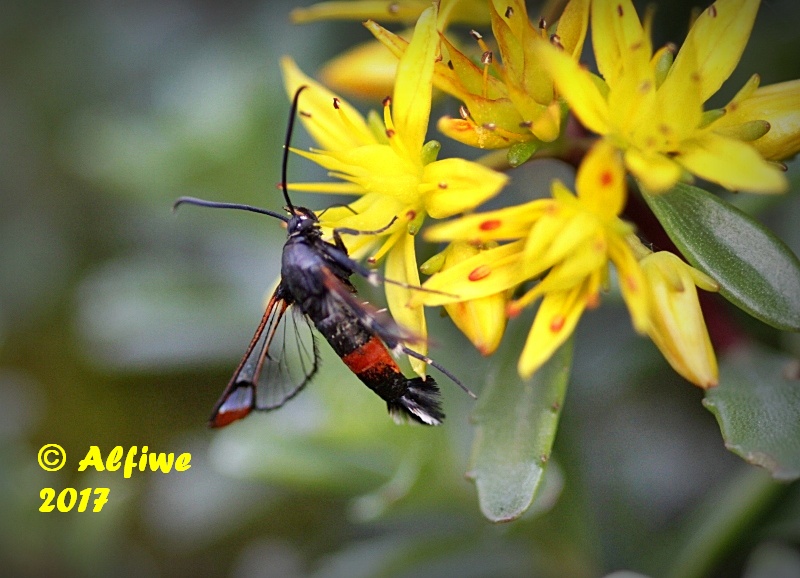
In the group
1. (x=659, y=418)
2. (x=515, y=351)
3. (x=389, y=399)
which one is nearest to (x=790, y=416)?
(x=515, y=351)

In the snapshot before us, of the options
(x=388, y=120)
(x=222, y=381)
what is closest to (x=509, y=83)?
(x=388, y=120)

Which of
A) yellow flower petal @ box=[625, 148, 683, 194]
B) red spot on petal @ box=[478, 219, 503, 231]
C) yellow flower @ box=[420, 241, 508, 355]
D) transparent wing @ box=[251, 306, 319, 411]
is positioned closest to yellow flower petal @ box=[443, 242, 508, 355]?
yellow flower @ box=[420, 241, 508, 355]

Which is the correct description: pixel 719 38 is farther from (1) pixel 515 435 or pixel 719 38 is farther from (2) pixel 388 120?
(1) pixel 515 435

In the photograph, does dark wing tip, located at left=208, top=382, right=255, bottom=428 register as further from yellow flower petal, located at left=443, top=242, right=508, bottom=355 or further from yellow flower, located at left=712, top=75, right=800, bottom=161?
yellow flower, located at left=712, top=75, right=800, bottom=161

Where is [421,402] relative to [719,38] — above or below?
below

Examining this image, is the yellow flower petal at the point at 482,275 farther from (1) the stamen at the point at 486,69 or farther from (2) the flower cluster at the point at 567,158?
(1) the stamen at the point at 486,69

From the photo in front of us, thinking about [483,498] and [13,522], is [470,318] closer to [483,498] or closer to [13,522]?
[483,498]

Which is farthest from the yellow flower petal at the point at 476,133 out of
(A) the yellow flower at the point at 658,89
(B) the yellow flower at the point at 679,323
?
(B) the yellow flower at the point at 679,323
